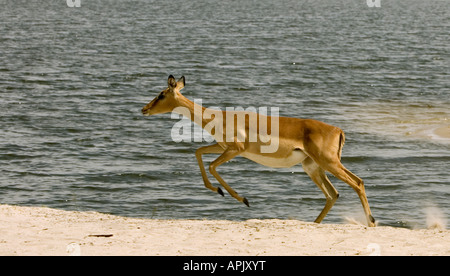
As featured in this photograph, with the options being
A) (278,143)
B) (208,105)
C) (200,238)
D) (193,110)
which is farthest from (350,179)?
(208,105)

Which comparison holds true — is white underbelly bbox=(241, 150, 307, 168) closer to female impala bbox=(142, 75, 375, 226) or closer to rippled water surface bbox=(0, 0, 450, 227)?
female impala bbox=(142, 75, 375, 226)

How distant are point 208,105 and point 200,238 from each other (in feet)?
75.4

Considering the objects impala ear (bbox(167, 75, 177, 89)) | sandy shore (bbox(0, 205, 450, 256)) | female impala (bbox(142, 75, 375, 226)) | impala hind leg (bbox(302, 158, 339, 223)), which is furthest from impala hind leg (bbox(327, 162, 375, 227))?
impala ear (bbox(167, 75, 177, 89))

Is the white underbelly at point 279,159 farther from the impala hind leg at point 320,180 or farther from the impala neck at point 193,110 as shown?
the impala neck at point 193,110

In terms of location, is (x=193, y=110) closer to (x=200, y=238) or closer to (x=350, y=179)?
(x=350, y=179)

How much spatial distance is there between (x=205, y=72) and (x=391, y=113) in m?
14.9

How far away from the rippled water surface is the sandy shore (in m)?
4.99

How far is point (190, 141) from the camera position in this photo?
28891 millimetres

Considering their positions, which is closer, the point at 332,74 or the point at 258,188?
the point at 258,188

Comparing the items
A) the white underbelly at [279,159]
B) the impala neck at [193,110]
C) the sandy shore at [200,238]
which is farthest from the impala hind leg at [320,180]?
the impala neck at [193,110]

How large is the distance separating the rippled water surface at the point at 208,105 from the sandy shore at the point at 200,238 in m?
4.99

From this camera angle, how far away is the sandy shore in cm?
1223
